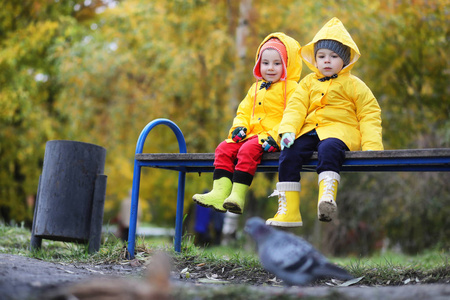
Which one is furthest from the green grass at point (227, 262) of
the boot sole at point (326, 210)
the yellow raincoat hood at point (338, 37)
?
the yellow raincoat hood at point (338, 37)

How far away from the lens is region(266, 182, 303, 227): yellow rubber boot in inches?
141

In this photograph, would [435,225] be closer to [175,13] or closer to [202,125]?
[202,125]

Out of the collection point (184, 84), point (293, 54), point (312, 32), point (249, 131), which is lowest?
point (249, 131)

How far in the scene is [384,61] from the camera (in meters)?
9.50

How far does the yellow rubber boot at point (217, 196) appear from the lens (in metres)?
3.85

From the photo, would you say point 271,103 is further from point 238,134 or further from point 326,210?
point 326,210

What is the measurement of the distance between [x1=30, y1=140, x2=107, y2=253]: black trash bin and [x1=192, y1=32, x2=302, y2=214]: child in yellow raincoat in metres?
1.32

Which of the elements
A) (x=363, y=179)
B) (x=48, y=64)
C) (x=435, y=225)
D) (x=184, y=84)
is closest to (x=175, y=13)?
(x=184, y=84)

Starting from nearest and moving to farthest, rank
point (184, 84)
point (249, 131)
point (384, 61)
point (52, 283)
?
point (52, 283), point (249, 131), point (384, 61), point (184, 84)

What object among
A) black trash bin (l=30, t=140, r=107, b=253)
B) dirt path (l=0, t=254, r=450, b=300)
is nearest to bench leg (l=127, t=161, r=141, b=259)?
black trash bin (l=30, t=140, r=107, b=253)

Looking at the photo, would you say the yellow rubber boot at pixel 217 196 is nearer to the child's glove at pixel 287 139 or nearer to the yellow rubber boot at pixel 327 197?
the child's glove at pixel 287 139

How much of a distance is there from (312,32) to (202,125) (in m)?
3.39

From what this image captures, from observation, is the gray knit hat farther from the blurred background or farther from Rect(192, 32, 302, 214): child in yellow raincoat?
the blurred background

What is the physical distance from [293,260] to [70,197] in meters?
2.70
